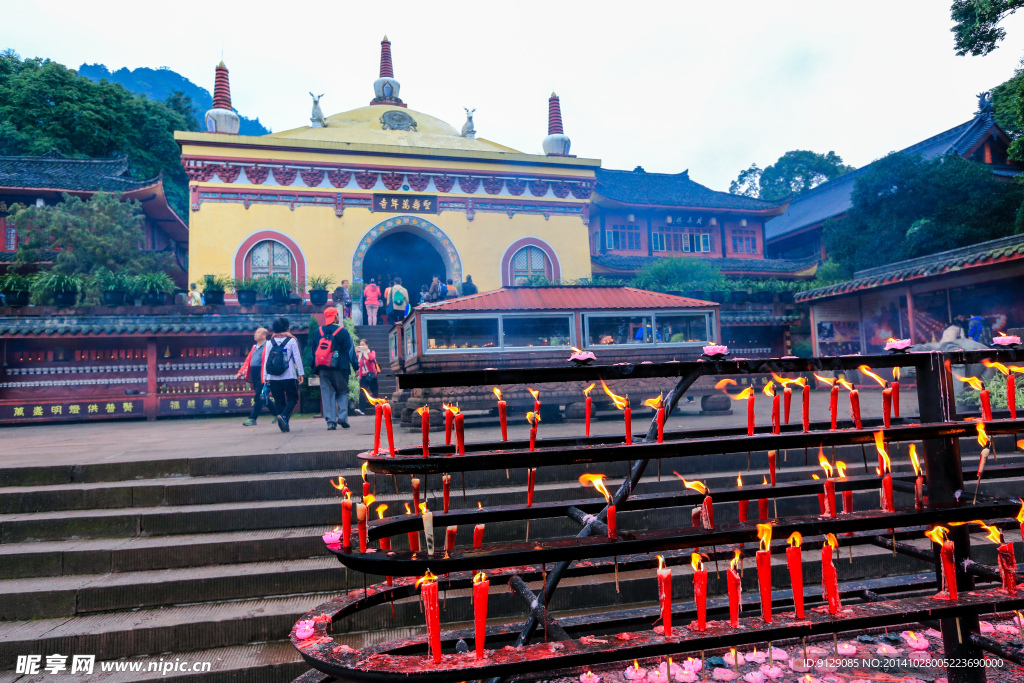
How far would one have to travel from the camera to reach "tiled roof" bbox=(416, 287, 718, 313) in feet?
30.6

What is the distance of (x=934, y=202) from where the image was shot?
16.7 meters

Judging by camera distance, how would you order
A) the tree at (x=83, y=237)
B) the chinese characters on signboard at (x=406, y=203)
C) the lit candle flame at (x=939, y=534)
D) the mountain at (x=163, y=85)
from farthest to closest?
the mountain at (x=163, y=85) < the chinese characters on signboard at (x=406, y=203) < the tree at (x=83, y=237) < the lit candle flame at (x=939, y=534)

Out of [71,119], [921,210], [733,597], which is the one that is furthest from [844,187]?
[71,119]

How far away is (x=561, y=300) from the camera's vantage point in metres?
9.79

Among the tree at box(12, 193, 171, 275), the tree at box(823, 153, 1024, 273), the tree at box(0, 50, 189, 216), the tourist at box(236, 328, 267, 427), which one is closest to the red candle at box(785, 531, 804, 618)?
the tourist at box(236, 328, 267, 427)

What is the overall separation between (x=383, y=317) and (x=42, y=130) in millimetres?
21164

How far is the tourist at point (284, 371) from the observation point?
789 centimetres

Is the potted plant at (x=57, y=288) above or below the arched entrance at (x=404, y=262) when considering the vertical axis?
below

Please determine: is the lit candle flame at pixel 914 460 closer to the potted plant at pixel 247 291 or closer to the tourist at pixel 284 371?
the tourist at pixel 284 371

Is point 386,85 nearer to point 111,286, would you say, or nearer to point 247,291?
point 247,291

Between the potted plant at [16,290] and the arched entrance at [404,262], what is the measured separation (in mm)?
11111

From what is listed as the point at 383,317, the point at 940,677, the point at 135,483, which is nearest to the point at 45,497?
the point at 135,483

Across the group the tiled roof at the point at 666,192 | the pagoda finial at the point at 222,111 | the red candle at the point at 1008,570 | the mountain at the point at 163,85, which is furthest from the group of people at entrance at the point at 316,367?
the mountain at the point at 163,85

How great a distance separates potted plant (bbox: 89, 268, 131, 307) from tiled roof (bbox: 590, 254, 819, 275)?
14.8 meters
